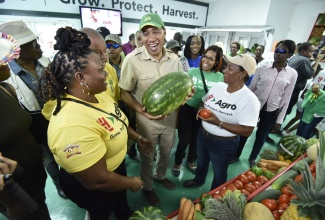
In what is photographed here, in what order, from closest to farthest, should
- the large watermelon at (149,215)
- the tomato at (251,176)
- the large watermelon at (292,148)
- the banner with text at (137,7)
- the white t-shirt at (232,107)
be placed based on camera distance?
the large watermelon at (149,215)
the white t-shirt at (232,107)
the tomato at (251,176)
the large watermelon at (292,148)
the banner with text at (137,7)

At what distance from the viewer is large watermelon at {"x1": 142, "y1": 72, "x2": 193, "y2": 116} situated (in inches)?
63.1

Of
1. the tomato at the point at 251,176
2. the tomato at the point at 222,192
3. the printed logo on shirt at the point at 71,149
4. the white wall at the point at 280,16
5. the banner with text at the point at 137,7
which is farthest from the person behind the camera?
the white wall at the point at 280,16

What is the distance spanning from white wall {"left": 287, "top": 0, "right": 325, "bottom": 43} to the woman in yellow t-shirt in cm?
989

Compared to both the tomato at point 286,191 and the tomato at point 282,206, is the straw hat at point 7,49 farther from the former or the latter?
the tomato at point 286,191

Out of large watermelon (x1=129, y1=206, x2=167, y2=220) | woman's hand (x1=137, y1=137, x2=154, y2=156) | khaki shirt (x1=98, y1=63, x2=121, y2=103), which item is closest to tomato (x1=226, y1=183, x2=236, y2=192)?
large watermelon (x1=129, y1=206, x2=167, y2=220)

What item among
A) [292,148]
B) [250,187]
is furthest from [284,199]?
[292,148]

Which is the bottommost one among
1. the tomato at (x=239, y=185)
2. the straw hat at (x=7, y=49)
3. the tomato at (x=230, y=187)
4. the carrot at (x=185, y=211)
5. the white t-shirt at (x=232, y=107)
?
the tomato at (x=239, y=185)

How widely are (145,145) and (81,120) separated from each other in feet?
3.25

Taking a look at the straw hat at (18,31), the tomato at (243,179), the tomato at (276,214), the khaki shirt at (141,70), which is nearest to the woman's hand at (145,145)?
the khaki shirt at (141,70)

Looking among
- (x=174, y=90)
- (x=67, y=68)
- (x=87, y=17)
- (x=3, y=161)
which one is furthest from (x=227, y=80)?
(x=87, y=17)

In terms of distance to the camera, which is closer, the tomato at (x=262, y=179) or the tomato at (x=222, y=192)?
the tomato at (x=222, y=192)

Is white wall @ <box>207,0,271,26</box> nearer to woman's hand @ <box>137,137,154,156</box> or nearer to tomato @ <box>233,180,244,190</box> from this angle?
tomato @ <box>233,180,244,190</box>

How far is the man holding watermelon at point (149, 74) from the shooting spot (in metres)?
1.80

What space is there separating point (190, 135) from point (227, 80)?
1208 mm
